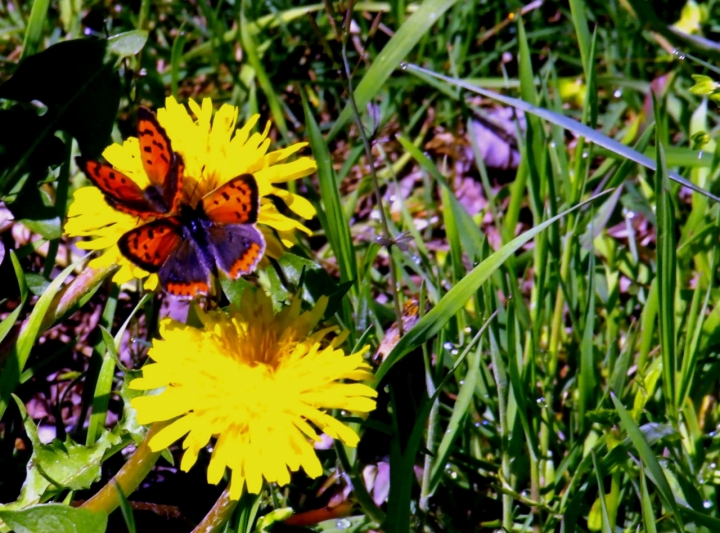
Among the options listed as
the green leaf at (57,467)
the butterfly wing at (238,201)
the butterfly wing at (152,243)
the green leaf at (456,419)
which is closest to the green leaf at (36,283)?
the green leaf at (57,467)

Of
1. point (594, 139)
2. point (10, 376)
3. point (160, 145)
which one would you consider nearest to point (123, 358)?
point (10, 376)

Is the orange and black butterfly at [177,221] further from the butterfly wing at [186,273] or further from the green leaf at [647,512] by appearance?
the green leaf at [647,512]

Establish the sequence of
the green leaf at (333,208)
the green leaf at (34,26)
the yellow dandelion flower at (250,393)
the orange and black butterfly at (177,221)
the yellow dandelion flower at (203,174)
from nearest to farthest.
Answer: the yellow dandelion flower at (250,393) < the orange and black butterfly at (177,221) < the yellow dandelion flower at (203,174) < the green leaf at (333,208) < the green leaf at (34,26)

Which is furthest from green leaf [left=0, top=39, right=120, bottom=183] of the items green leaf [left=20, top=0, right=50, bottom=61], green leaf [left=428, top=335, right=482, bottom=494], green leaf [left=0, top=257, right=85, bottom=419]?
green leaf [left=428, top=335, right=482, bottom=494]

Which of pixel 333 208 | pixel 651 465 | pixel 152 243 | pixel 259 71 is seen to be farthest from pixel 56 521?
pixel 259 71

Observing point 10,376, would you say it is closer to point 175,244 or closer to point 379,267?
point 175,244

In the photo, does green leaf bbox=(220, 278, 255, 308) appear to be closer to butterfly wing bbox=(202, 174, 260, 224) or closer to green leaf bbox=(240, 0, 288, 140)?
butterfly wing bbox=(202, 174, 260, 224)

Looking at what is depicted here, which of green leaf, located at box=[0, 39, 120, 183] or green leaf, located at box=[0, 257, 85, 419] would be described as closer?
green leaf, located at box=[0, 257, 85, 419]

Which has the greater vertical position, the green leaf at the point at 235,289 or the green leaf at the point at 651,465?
the green leaf at the point at 235,289
